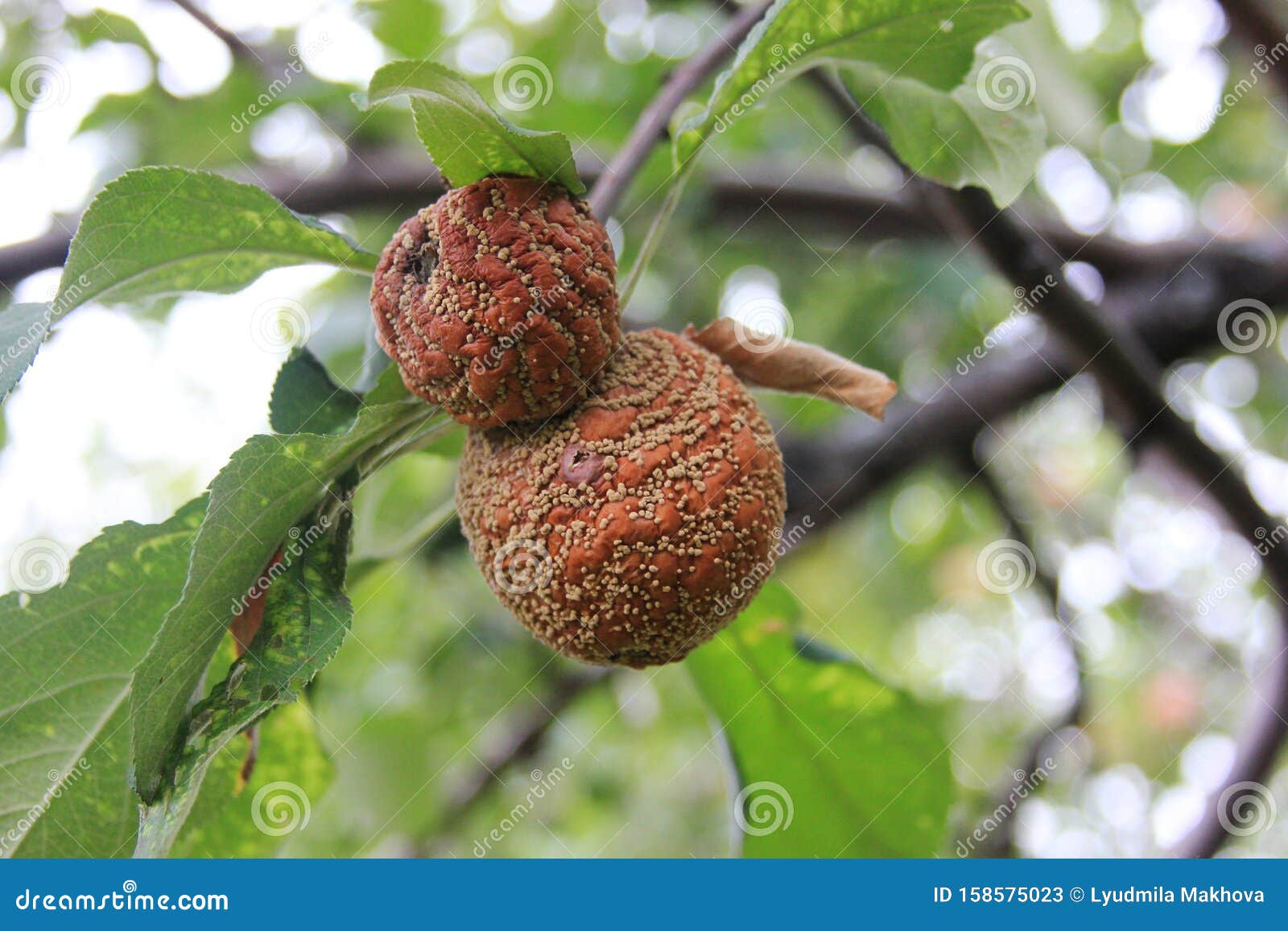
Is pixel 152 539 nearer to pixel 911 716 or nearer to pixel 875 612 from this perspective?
pixel 911 716

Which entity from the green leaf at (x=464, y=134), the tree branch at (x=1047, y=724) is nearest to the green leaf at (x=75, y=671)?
the green leaf at (x=464, y=134)

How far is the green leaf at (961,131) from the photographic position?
4.66 ft

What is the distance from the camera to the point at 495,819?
420 cm

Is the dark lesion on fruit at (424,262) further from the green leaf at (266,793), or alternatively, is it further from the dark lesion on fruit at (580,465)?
the green leaf at (266,793)

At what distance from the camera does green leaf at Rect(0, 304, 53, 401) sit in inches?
39.4

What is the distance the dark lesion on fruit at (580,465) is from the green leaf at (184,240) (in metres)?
0.37

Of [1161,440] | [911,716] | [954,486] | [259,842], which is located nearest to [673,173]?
[911,716]

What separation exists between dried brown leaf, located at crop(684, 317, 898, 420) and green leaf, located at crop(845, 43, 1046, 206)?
331 millimetres

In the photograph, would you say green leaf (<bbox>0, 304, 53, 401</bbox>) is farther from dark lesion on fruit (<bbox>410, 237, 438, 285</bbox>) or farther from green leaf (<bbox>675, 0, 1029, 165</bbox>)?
green leaf (<bbox>675, 0, 1029, 165</bbox>)

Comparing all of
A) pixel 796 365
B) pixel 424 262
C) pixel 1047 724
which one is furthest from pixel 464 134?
pixel 1047 724

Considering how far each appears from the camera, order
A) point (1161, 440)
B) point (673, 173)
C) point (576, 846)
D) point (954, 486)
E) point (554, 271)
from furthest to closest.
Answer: point (576, 846) < point (954, 486) < point (1161, 440) < point (673, 173) < point (554, 271)

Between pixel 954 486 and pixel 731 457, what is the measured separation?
240 centimetres

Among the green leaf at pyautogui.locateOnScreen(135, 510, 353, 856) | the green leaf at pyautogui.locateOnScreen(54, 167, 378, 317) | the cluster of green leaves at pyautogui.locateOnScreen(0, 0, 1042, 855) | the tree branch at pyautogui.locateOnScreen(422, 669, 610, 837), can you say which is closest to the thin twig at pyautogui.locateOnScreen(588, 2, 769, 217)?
the cluster of green leaves at pyautogui.locateOnScreen(0, 0, 1042, 855)

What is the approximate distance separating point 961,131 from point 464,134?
0.71 metres
